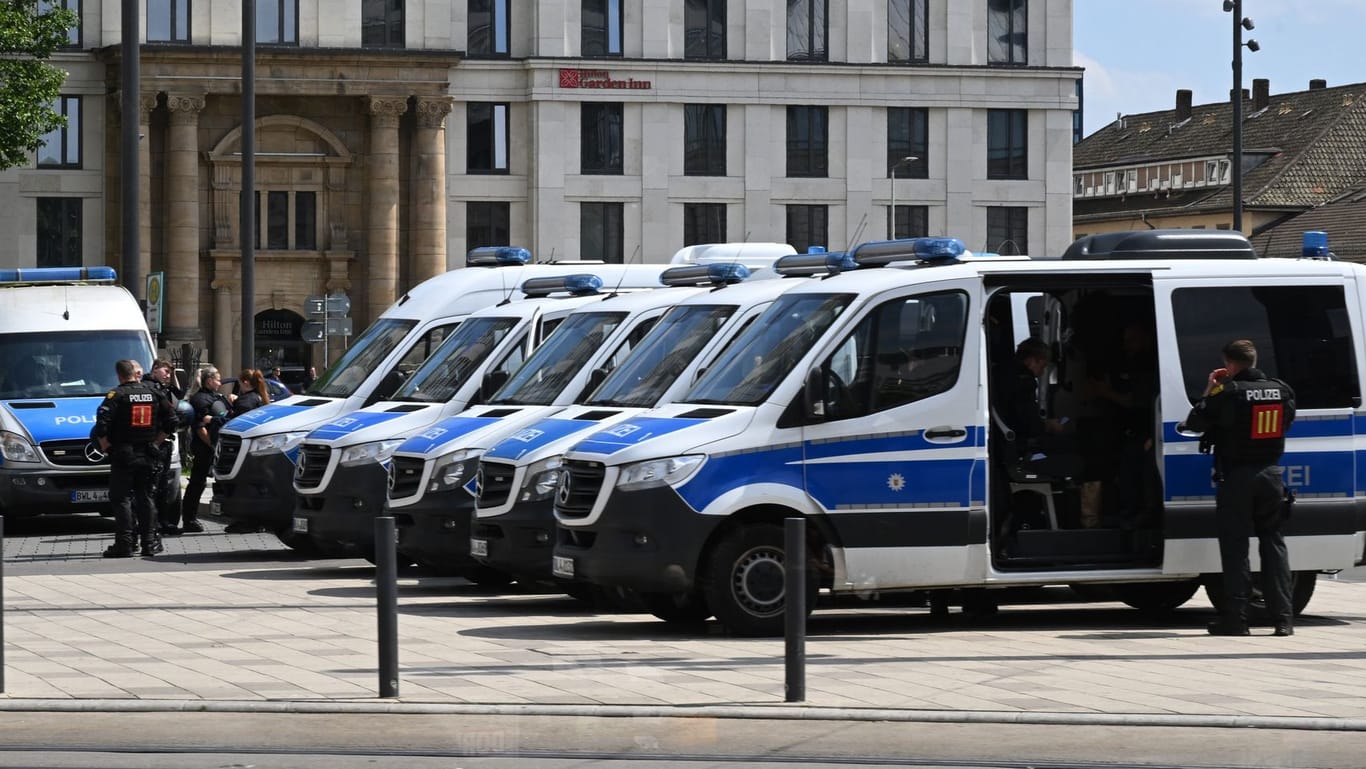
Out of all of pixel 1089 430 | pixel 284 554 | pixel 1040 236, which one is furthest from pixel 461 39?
pixel 1089 430

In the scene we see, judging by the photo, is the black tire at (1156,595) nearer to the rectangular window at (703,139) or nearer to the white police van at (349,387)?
the white police van at (349,387)

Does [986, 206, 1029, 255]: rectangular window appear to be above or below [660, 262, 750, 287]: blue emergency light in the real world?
above

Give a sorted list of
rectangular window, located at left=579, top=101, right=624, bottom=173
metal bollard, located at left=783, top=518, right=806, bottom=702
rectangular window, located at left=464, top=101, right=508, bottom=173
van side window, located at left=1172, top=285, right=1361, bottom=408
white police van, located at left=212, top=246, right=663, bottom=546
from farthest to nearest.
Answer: rectangular window, located at left=464, top=101, right=508, bottom=173
rectangular window, located at left=579, top=101, right=624, bottom=173
white police van, located at left=212, top=246, right=663, bottom=546
van side window, located at left=1172, top=285, right=1361, bottom=408
metal bollard, located at left=783, top=518, right=806, bottom=702

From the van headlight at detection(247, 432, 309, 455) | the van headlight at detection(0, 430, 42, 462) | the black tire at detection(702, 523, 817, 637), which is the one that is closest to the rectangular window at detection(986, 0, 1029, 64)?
the van headlight at detection(0, 430, 42, 462)

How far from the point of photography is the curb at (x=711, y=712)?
9258 millimetres

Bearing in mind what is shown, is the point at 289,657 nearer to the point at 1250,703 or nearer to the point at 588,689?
the point at 588,689

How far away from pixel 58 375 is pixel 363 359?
18.0ft

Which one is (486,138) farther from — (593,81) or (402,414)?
(402,414)

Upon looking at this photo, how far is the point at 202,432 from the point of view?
22516 mm

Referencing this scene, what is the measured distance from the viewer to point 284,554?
19.9m

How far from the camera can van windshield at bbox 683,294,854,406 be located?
1288 centimetres

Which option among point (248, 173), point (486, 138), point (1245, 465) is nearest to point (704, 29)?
point (486, 138)

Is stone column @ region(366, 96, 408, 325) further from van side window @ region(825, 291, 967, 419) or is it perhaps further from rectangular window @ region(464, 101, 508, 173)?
van side window @ region(825, 291, 967, 419)

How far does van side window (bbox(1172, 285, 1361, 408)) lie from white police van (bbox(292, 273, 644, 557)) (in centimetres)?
538
